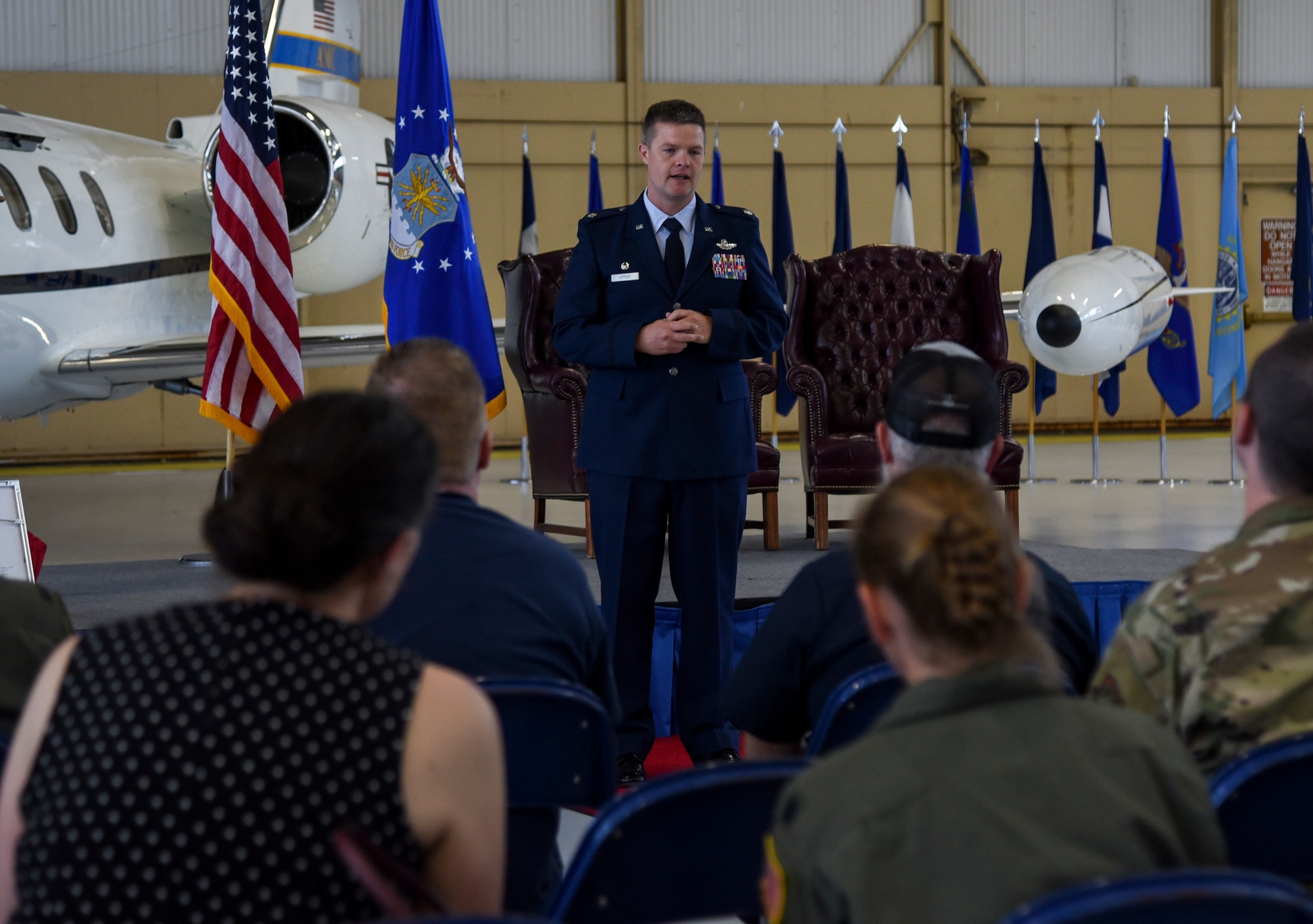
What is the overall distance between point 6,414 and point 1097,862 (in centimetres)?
687

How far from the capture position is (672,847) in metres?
1.14

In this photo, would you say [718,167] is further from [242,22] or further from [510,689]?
[510,689]

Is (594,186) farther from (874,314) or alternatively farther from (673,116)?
(673,116)

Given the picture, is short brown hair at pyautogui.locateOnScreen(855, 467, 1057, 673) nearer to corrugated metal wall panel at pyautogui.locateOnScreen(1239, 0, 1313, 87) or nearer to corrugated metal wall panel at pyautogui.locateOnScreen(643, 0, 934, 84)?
corrugated metal wall panel at pyautogui.locateOnScreen(643, 0, 934, 84)

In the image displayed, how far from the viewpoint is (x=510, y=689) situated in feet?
4.49

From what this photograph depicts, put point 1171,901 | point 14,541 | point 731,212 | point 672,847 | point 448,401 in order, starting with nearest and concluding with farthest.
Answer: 1. point 1171,901
2. point 672,847
3. point 448,401
4. point 731,212
5. point 14,541

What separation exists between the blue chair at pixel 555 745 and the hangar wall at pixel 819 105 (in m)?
10.8

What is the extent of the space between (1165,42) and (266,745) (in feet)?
47.5

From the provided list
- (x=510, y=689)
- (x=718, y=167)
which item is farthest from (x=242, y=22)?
(x=718, y=167)

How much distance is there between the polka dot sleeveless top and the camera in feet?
3.19

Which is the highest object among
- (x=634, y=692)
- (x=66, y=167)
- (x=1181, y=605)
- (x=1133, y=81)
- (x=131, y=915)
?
(x=1133, y=81)

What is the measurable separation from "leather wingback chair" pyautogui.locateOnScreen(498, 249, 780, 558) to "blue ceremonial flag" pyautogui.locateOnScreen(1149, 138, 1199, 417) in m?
4.17

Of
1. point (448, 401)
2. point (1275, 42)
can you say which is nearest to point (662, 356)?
point (448, 401)

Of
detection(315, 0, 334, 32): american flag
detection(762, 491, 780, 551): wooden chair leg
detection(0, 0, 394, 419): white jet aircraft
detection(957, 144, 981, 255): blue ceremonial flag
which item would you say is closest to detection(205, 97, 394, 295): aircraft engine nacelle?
detection(0, 0, 394, 419): white jet aircraft
